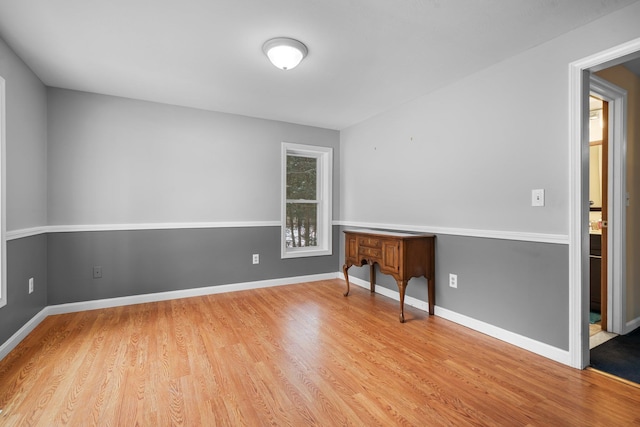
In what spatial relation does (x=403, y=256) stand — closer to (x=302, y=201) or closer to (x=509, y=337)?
(x=509, y=337)

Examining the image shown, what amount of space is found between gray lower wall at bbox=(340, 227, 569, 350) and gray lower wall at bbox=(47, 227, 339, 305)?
2063 millimetres

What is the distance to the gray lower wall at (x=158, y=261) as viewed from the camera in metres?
3.00

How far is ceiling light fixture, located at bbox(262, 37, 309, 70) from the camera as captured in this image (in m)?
2.11

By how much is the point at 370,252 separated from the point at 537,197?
1.57 m

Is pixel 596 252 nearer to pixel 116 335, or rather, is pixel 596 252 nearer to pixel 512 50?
pixel 512 50

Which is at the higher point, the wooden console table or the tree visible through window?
the tree visible through window

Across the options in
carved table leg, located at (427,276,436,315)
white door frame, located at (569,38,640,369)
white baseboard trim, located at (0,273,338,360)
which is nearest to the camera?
white door frame, located at (569,38,640,369)

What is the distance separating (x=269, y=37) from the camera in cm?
209

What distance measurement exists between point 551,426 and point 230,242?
3.29 metres

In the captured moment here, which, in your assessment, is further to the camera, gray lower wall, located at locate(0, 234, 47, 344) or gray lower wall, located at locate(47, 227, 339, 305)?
gray lower wall, located at locate(47, 227, 339, 305)

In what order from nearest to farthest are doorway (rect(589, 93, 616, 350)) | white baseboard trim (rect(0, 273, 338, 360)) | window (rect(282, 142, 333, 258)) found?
1. white baseboard trim (rect(0, 273, 338, 360))
2. doorway (rect(589, 93, 616, 350))
3. window (rect(282, 142, 333, 258))

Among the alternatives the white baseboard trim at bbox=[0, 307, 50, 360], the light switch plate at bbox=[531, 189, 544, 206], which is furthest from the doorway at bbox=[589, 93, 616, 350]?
the white baseboard trim at bbox=[0, 307, 50, 360]

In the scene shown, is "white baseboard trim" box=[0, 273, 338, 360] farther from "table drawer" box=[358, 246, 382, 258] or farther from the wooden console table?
the wooden console table

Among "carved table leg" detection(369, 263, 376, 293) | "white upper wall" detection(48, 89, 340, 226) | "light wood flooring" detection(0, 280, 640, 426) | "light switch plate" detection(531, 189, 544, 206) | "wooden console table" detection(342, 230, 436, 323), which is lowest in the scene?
"light wood flooring" detection(0, 280, 640, 426)
